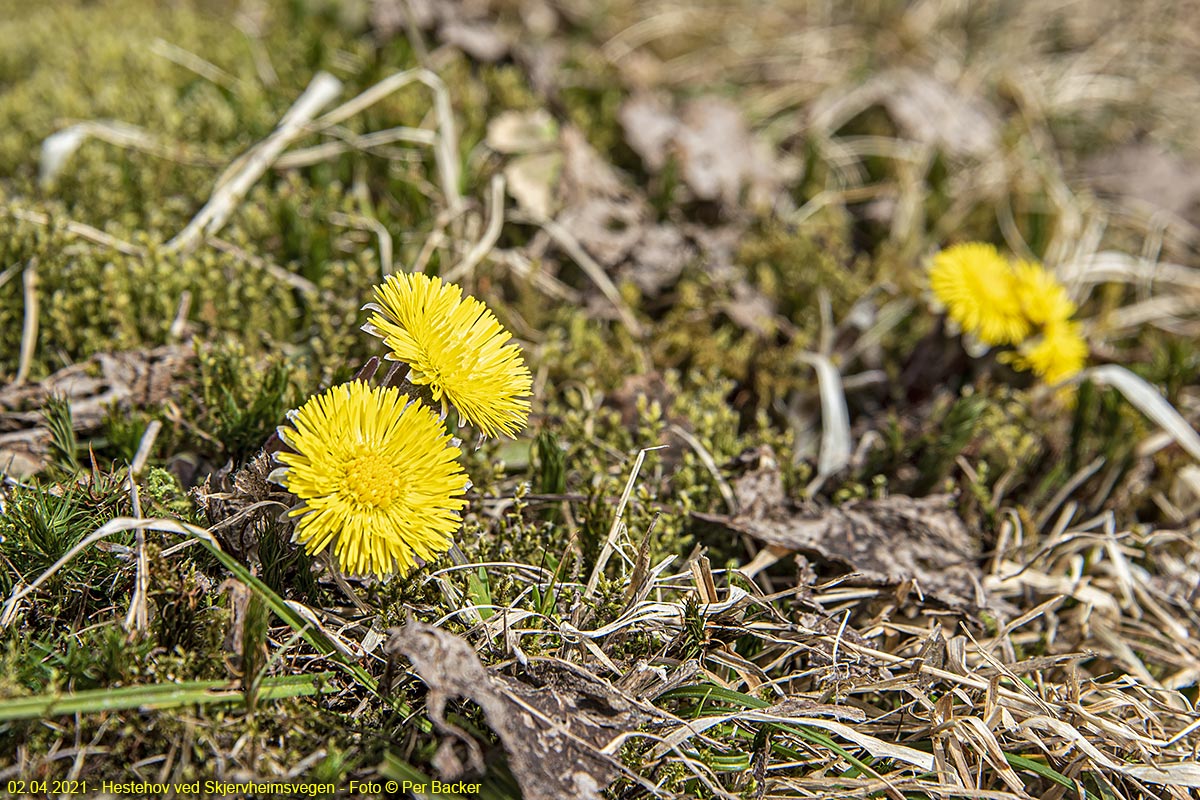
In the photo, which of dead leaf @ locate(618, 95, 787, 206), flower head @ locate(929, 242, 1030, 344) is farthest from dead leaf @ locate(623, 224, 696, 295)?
flower head @ locate(929, 242, 1030, 344)

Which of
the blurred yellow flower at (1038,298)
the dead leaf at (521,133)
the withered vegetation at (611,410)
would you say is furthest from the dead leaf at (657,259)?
the blurred yellow flower at (1038,298)

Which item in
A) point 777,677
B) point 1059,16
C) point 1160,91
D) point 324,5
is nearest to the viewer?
point 777,677

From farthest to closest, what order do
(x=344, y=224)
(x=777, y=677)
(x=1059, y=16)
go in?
(x=1059, y=16)
(x=344, y=224)
(x=777, y=677)

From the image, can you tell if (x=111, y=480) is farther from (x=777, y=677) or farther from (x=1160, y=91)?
(x=1160, y=91)

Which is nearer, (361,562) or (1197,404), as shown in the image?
Answer: (361,562)

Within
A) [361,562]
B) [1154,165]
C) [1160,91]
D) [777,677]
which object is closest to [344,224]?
[361,562]

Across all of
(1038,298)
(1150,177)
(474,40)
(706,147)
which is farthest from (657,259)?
(1150,177)

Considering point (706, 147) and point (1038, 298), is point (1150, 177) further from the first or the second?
point (706, 147)

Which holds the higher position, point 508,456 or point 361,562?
point 361,562
